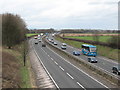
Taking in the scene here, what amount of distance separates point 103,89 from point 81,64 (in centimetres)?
1502

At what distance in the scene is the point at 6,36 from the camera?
53531 millimetres

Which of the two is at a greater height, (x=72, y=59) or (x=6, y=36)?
(x=6, y=36)

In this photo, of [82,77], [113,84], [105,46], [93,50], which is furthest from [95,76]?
[105,46]

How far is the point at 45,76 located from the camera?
94.4 ft

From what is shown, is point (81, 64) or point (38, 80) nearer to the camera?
point (38, 80)

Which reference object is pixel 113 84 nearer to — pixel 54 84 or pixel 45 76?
pixel 54 84

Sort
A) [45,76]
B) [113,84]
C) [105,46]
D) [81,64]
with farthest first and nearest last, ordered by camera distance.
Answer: [105,46] → [81,64] → [45,76] → [113,84]

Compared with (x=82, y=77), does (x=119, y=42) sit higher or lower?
higher

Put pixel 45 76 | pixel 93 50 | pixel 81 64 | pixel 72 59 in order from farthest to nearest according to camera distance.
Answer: pixel 93 50 < pixel 72 59 < pixel 81 64 < pixel 45 76

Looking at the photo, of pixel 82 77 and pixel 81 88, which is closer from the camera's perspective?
pixel 81 88

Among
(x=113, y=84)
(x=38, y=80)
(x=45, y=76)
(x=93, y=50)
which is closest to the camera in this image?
(x=113, y=84)

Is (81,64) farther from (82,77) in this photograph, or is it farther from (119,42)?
(119,42)

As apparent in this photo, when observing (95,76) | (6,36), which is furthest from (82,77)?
(6,36)

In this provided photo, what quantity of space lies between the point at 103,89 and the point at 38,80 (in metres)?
9.01
